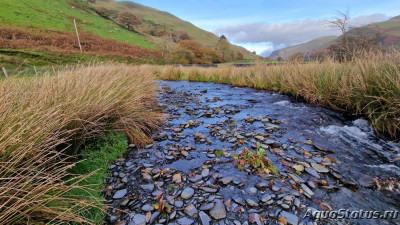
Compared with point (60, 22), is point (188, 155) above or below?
below

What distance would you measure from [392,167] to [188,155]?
327cm

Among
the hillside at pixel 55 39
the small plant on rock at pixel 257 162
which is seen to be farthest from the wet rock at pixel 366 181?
the hillside at pixel 55 39

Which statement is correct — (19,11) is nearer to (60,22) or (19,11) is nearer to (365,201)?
(60,22)

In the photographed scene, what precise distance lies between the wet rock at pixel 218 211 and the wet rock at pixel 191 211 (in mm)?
187

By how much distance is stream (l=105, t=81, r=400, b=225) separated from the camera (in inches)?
74.8

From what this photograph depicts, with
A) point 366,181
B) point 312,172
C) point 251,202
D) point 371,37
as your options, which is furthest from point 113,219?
point 371,37

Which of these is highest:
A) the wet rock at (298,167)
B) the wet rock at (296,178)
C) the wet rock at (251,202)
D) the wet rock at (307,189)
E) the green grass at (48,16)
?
the green grass at (48,16)

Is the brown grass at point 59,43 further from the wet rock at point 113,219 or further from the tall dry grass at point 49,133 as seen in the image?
the wet rock at point 113,219

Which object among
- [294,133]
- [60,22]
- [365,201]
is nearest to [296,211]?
[365,201]

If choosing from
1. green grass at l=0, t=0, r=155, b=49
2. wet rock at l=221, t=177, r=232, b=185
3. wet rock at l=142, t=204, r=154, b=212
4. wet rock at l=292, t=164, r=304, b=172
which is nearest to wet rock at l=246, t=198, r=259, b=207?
wet rock at l=221, t=177, r=232, b=185

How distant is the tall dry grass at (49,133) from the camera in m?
1.35

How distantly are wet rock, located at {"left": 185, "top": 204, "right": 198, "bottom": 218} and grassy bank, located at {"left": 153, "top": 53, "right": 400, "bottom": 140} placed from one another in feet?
13.8

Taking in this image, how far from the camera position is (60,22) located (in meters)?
39.2

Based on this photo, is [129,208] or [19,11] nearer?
[129,208]
